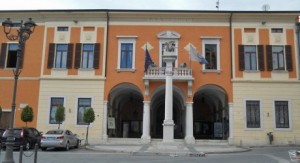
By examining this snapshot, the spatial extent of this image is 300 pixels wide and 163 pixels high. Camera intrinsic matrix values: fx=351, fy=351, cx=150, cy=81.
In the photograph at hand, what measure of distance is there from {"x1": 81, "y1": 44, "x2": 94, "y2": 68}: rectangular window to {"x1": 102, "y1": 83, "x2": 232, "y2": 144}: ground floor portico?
3.07 meters

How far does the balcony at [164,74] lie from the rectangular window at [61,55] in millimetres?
7178

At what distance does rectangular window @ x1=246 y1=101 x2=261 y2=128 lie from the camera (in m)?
28.0

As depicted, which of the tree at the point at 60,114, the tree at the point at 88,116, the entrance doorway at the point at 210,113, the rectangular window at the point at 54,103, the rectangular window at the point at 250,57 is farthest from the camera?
the entrance doorway at the point at 210,113

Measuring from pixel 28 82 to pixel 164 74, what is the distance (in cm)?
1138

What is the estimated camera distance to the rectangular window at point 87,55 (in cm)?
2944

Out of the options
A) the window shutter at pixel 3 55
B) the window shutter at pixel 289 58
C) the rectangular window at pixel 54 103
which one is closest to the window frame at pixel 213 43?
the window shutter at pixel 289 58

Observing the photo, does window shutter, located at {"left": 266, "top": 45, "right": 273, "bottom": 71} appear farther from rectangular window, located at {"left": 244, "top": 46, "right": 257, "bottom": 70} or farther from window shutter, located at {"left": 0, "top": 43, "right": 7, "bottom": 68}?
window shutter, located at {"left": 0, "top": 43, "right": 7, "bottom": 68}

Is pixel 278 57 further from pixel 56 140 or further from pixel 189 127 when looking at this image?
pixel 56 140

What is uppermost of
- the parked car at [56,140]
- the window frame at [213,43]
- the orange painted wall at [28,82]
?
the window frame at [213,43]

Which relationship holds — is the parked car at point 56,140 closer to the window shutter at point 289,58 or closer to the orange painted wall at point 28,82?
→ the orange painted wall at point 28,82

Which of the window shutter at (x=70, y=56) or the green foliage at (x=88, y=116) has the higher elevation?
the window shutter at (x=70, y=56)

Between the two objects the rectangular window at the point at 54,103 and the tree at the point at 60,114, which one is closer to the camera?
the tree at the point at 60,114

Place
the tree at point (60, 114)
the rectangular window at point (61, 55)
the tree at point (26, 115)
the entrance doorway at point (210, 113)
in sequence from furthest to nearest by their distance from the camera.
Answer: the entrance doorway at point (210, 113) < the rectangular window at point (61, 55) < the tree at point (60, 114) < the tree at point (26, 115)

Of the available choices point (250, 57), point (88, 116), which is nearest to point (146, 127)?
point (88, 116)
